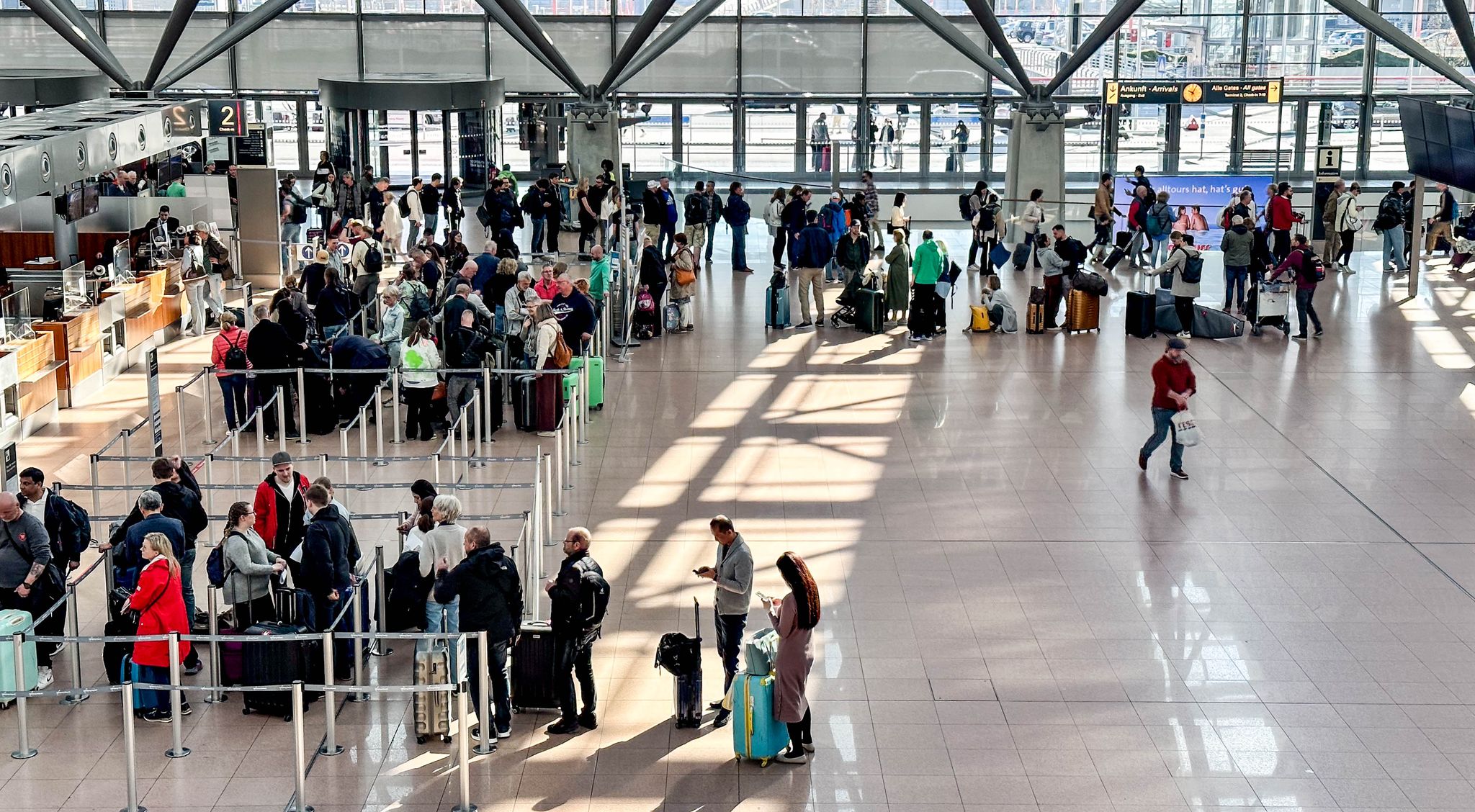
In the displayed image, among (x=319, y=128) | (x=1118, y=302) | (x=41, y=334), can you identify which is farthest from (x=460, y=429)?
(x=319, y=128)

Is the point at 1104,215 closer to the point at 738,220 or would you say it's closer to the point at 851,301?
the point at 738,220

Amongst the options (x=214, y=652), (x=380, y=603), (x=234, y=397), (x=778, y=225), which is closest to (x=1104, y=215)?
(x=778, y=225)

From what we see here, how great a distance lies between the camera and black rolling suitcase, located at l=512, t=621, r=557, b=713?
9500 mm

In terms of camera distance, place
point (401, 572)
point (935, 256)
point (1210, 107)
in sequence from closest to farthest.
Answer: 1. point (401, 572)
2. point (935, 256)
3. point (1210, 107)

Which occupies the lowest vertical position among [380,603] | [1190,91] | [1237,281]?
[380,603]

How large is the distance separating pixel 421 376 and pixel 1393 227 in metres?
17.8

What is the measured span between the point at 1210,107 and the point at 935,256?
19.3 m

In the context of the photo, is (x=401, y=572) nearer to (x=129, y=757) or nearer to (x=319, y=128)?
(x=129, y=757)

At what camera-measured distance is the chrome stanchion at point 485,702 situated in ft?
28.9

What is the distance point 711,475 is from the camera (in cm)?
1489

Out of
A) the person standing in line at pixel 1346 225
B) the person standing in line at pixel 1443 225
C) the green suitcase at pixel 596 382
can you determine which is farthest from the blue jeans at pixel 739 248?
the person standing in line at pixel 1443 225

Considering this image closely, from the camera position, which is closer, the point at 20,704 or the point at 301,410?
the point at 20,704

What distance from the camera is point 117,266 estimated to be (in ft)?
66.9

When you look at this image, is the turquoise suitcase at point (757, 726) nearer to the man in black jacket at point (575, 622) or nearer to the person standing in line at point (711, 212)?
the man in black jacket at point (575, 622)
